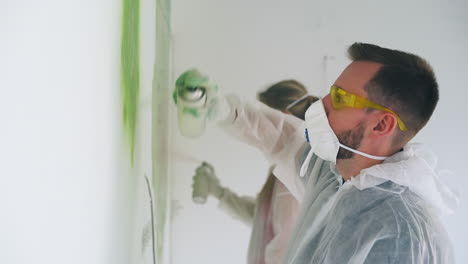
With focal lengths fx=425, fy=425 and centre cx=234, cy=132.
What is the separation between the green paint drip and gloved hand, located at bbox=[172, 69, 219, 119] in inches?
18.1

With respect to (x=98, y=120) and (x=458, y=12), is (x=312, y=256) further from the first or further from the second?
(x=458, y=12)

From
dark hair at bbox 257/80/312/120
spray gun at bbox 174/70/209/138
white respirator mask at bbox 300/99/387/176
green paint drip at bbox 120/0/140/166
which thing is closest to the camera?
green paint drip at bbox 120/0/140/166

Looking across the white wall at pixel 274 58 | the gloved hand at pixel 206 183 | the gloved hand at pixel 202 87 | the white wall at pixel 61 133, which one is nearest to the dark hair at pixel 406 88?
the gloved hand at pixel 202 87

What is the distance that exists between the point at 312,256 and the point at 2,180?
93cm

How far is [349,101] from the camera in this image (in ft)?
3.78

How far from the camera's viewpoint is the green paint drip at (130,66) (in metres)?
0.79

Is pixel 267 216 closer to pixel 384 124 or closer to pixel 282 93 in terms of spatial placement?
pixel 282 93

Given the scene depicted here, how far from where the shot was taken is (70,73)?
48 centimetres

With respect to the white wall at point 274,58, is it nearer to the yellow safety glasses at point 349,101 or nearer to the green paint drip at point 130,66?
the yellow safety glasses at point 349,101


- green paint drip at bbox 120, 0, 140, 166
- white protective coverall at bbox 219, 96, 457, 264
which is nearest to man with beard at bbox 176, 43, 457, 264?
white protective coverall at bbox 219, 96, 457, 264

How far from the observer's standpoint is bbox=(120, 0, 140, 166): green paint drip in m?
0.79

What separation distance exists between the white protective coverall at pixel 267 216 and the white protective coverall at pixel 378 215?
0.42 m

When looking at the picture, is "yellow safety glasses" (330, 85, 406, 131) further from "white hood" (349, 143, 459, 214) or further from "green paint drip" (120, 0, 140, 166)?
"green paint drip" (120, 0, 140, 166)

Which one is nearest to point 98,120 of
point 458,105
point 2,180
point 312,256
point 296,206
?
point 2,180
